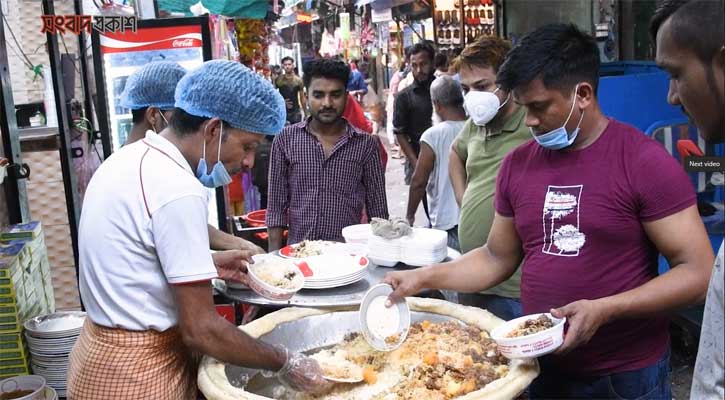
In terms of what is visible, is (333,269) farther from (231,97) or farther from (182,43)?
(182,43)

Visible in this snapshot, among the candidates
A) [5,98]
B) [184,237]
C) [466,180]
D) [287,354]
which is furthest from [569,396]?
[5,98]

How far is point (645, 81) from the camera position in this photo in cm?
457

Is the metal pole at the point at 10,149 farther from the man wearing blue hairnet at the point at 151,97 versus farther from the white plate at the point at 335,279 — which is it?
the white plate at the point at 335,279

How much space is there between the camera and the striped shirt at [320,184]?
150 inches

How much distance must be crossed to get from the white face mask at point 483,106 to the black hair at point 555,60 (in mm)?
1195

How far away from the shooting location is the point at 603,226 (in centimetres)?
201

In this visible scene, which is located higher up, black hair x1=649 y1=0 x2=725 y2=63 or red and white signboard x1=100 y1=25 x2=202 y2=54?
red and white signboard x1=100 y1=25 x2=202 y2=54

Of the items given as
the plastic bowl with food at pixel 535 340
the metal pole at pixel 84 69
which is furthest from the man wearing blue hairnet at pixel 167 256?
the metal pole at pixel 84 69

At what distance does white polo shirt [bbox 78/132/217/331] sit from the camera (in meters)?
1.84

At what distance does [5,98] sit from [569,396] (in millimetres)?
3325

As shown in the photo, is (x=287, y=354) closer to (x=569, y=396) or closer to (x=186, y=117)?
(x=186, y=117)

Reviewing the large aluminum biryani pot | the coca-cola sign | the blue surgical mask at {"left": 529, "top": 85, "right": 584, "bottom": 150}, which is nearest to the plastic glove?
the large aluminum biryani pot

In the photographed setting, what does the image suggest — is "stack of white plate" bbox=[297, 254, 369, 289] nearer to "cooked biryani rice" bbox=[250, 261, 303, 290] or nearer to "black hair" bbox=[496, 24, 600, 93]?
"cooked biryani rice" bbox=[250, 261, 303, 290]

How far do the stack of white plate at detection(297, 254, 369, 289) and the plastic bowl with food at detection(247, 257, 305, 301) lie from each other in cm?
11
